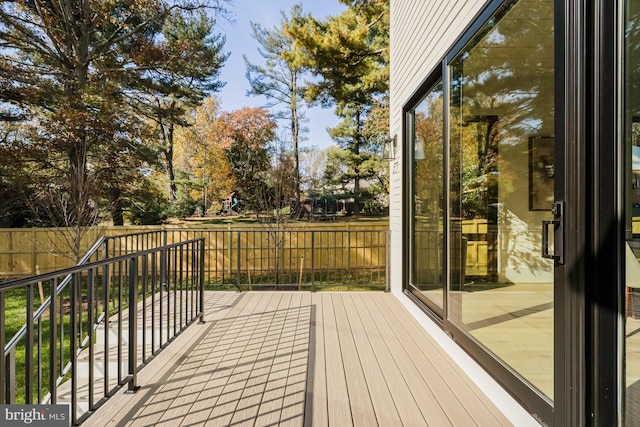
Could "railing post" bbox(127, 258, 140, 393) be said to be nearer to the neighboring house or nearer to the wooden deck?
the wooden deck

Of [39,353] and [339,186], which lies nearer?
[39,353]

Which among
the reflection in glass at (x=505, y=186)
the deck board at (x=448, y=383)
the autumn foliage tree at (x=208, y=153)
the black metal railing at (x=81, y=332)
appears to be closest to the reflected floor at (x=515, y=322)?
the reflection in glass at (x=505, y=186)

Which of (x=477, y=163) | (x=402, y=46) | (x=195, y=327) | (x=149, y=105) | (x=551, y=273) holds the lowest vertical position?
(x=195, y=327)

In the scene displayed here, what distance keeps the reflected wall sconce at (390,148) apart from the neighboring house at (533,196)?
0.71 meters

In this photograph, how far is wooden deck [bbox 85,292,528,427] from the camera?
6.07 ft

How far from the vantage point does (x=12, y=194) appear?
27.8 feet

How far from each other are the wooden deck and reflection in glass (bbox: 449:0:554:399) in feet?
1.39

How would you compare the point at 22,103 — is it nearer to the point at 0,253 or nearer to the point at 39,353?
the point at 0,253

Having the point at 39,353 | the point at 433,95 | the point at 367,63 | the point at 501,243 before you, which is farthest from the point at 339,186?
the point at 39,353

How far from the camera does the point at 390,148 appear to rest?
4.80 m

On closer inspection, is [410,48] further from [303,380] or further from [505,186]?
[303,380]

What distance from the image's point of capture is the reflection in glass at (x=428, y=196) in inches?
122

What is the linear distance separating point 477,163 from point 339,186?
11.8m

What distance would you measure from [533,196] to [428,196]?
1.53 meters
